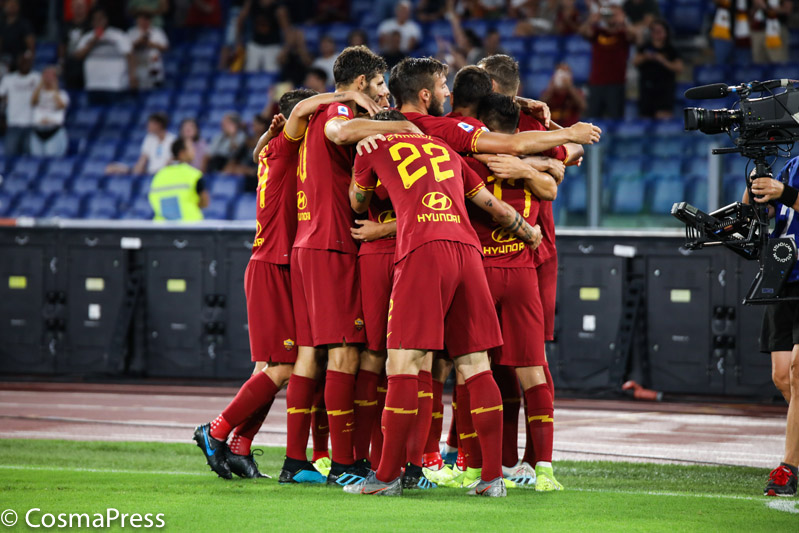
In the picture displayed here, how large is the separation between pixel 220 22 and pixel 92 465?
14.8 meters

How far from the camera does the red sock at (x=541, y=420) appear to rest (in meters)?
6.35

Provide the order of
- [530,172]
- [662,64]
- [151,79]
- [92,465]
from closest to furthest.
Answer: [530,172]
[92,465]
[662,64]
[151,79]

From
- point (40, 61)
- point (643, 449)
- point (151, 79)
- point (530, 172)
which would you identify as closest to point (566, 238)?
point (643, 449)

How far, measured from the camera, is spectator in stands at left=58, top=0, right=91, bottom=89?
784 inches

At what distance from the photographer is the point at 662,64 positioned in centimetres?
1552

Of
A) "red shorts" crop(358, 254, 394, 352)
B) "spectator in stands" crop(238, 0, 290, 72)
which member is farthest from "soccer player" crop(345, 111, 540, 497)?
"spectator in stands" crop(238, 0, 290, 72)

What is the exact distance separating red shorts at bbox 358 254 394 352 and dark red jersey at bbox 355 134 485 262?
0.32 meters

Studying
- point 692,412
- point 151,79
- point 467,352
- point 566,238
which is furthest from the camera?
point 151,79

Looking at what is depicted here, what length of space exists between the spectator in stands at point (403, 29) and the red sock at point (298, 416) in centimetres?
1164

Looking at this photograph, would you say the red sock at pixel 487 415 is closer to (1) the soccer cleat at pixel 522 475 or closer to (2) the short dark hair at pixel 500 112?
(1) the soccer cleat at pixel 522 475

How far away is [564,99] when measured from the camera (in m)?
15.3

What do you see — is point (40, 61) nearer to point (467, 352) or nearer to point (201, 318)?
point (201, 318)

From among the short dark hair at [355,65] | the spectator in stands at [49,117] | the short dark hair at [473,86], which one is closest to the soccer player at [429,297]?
A: the short dark hair at [473,86]

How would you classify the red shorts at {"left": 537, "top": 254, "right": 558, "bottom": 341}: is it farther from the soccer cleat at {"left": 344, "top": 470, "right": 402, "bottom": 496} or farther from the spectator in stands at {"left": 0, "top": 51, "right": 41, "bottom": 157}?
the spectator in stands at {"left": 0, "top": 51, "right": 41, "bottom": 157}
